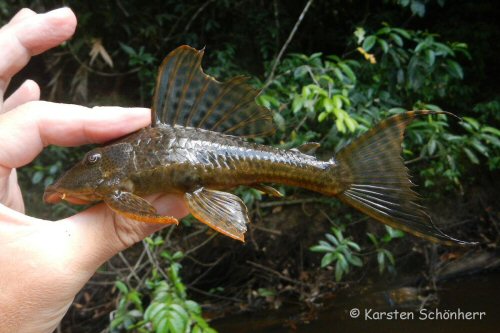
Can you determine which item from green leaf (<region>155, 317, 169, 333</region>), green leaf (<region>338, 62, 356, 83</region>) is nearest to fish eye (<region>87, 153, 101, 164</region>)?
green leaf (<region>155, 317, 169, 333</region>)

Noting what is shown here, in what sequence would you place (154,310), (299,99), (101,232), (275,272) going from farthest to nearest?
(275,272), (299,99), (154,310), (101,232)

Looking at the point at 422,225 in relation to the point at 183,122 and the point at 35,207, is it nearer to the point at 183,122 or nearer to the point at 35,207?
the point at 183,122

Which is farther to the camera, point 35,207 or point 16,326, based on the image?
point 35,207

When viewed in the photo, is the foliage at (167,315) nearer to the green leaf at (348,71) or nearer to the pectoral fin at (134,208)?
the pectoral fin at (134,208)

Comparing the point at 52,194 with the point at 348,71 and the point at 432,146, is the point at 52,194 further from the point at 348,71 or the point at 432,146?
the point at 432,146

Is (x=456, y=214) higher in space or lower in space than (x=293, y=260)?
higher

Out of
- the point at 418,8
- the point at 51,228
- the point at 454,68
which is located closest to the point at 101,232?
the point at 51,228

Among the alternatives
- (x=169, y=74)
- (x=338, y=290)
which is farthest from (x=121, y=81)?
(x=169, y=74)
